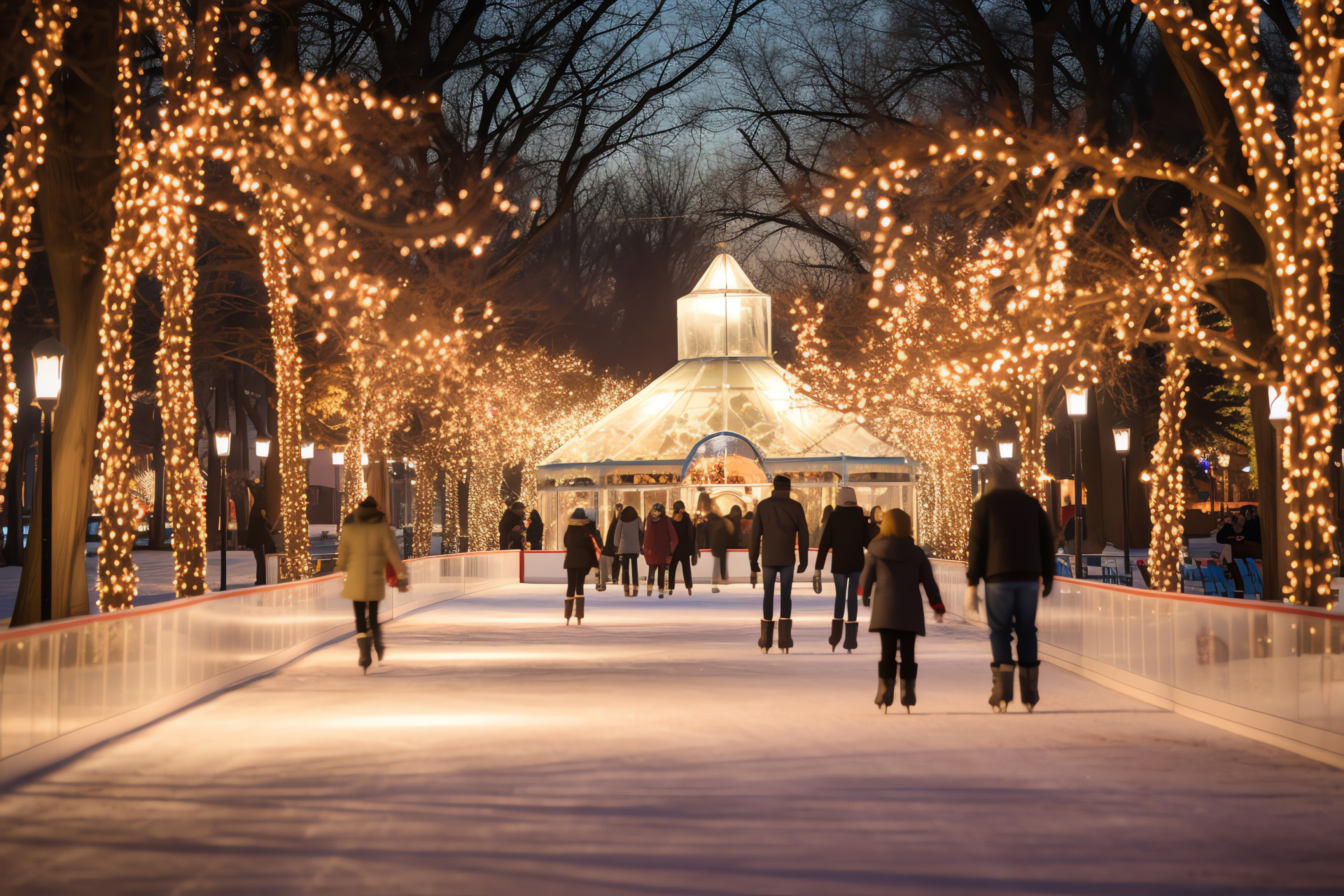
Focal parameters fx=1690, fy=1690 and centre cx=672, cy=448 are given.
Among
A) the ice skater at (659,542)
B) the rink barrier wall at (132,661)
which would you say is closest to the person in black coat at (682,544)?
the ice skater at (659,542)

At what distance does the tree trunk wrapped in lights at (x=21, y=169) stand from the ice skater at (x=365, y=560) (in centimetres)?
333

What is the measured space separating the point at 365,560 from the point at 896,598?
6.11m

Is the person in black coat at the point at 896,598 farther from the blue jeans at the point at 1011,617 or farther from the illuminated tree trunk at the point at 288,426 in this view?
the illuminated tree trunk at the point at 288,426

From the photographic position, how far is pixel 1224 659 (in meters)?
12.1

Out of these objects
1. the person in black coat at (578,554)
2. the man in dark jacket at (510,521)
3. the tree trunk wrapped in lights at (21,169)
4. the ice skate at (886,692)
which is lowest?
the ice skate at (886,692)

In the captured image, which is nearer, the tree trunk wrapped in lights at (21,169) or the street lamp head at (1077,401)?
the tree trunk wrapped in lights at (21,169)

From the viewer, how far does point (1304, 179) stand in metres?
14.9

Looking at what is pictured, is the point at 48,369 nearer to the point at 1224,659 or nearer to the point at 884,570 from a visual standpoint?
the point at 884,570

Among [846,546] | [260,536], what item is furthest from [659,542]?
[846,546]

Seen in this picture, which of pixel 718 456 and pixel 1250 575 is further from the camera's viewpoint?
pixel 718 456

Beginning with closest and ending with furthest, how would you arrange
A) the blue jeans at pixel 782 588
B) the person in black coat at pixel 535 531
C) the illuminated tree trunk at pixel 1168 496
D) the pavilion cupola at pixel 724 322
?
the blue jeans at pixel 782 588 < the illuminated tree trunk at pixel 1168 496 < the person in black coat at pixel 535 531 < the pavilion cupola at pixel 724 322

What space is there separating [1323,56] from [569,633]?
38.5ft

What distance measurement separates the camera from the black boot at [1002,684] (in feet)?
40.8

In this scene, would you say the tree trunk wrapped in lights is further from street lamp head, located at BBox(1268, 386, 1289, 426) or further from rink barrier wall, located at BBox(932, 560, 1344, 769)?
street lamp head, located at BBox(1268, 386, 1289, 426)
